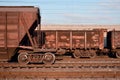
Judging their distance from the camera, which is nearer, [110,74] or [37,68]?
[110,74]

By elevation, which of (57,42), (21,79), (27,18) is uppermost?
(27,18)

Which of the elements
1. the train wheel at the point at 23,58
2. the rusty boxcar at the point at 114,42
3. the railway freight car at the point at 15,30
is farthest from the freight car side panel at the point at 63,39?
the train wheel at the point at 23,58

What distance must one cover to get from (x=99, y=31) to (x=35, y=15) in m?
8.63

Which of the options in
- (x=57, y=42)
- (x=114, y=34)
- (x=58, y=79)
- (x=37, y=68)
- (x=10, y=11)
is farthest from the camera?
(x=114, y=34)

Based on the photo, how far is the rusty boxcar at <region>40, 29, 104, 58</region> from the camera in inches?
987

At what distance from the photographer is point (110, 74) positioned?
1277 cm

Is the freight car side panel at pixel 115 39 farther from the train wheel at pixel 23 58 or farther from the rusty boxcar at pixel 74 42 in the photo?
the train wheel at pixel 23 58

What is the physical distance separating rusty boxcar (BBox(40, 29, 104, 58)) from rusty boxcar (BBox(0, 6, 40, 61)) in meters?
5.72

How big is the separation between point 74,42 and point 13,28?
784 cm

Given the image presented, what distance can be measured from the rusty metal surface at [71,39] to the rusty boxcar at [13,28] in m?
5.72

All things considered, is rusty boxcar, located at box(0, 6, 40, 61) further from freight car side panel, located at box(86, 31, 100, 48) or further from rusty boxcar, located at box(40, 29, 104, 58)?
freight car side panel, located at box(86, 31, 100, 48)

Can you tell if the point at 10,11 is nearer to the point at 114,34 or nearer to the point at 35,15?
the point at 35,15

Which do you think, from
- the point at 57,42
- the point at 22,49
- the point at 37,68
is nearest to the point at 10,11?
the point at 22,49

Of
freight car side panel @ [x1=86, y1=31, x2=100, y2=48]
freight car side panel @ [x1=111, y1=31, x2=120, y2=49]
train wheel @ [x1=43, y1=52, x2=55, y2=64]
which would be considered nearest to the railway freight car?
train wheel @ [x1=43, y1=52, x2=55, y2=64]
